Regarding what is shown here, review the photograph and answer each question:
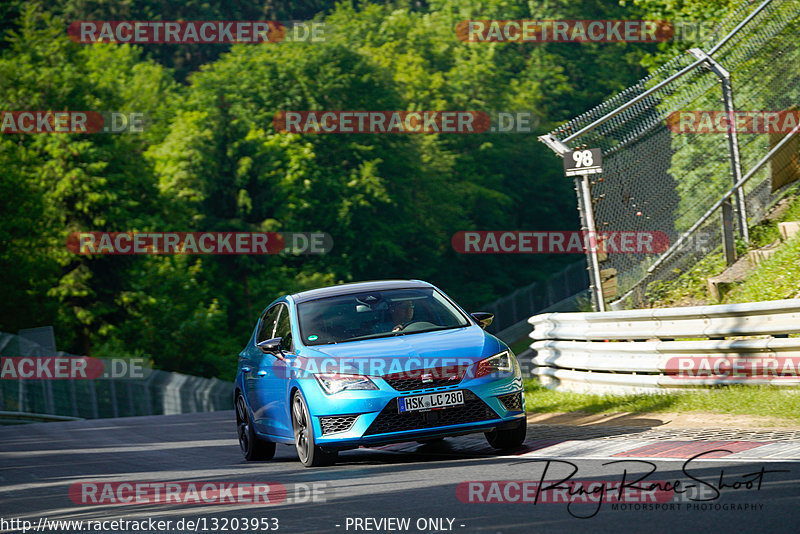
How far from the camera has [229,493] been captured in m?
9.52

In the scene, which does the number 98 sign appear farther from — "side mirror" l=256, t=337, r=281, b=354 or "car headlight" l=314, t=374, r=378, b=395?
"car headlight" l=314, t=374, r=378, b=395

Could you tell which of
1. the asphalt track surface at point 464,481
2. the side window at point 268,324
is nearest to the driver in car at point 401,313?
the asphalt track surface at point 464,481

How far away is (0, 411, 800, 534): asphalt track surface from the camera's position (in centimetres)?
705

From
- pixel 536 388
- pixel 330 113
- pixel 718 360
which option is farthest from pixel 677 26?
pixel 330 113

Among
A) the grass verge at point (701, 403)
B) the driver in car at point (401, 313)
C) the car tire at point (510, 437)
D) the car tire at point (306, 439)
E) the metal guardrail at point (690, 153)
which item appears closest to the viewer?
the car tire at point (306, 439)

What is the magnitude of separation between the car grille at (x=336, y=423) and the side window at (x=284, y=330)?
1.20 m

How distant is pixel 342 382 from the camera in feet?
33.7

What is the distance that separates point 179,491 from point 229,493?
0.70 m

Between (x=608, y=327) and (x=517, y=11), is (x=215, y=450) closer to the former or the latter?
(x=608, y=327)

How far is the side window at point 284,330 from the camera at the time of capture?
11.6 metres

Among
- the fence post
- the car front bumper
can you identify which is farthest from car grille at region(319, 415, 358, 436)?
the fence post

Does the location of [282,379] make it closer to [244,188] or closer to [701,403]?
[701,403]

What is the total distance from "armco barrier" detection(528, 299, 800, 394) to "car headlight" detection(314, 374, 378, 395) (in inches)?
161

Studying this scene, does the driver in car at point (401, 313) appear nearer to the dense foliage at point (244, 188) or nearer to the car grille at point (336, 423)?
the car grille at point (336, 423)
